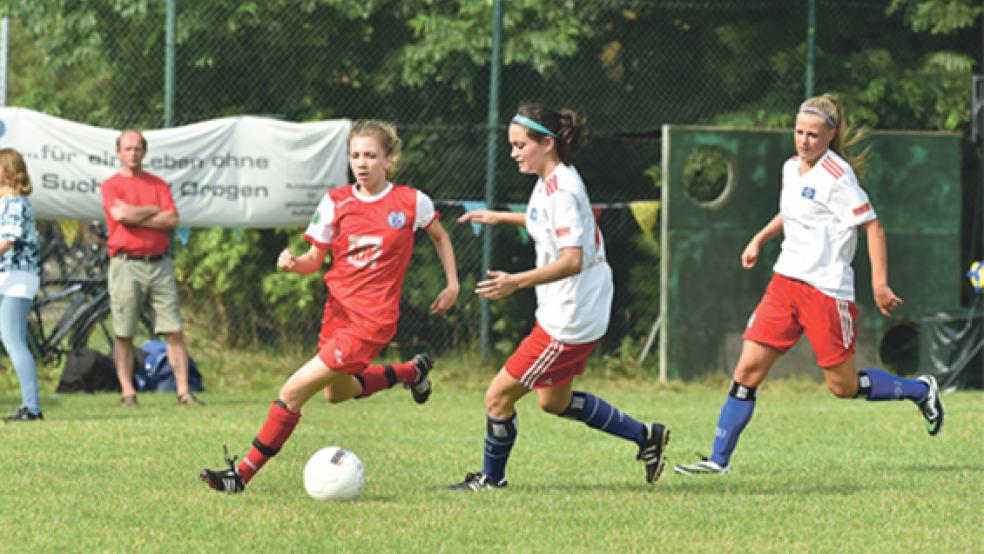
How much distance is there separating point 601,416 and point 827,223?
157 centimetres

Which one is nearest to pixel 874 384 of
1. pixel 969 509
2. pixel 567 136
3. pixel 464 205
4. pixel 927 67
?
pixel 969 509

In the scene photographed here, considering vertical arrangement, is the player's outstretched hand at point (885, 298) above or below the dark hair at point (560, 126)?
below

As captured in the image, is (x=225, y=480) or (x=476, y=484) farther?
(x=476, y=484)

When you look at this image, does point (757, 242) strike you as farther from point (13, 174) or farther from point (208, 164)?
point (208, 164)

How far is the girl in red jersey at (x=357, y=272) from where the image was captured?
299 inches

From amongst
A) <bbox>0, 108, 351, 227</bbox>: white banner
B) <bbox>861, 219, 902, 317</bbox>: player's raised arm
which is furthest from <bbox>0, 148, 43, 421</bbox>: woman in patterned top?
<bbox>861, 219, 902, 317</bbox>: player's raised arm

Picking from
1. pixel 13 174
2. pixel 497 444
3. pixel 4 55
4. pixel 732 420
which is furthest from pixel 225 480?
pixel 4 55

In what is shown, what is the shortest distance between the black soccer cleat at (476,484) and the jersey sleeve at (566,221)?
1234 mm

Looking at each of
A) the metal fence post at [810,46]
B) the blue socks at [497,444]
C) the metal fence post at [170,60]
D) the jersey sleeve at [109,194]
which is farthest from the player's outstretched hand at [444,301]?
the metal fence post at [810,46]

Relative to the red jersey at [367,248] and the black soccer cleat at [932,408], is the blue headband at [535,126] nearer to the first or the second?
the red jersey at [367,248]

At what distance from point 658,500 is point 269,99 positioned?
31.8 ft

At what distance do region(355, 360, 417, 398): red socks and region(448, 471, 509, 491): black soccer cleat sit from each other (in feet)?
3.84

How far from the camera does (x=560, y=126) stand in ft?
25.4

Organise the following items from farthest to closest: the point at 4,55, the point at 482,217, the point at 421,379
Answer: the point at 4,55
the point at 421,379
the point at 482,217
